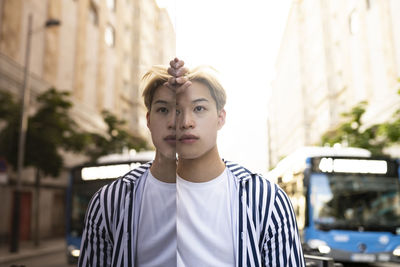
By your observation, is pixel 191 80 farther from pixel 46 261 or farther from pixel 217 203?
pixel 46 261

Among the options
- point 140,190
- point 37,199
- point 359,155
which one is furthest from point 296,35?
point 37,199

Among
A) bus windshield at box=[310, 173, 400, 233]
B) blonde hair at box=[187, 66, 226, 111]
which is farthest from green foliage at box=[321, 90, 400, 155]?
blonde hair at box=[187, 66, 226, 111]

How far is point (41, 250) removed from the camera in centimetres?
83

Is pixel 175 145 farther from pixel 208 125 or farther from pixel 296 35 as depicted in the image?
pixel 296 35

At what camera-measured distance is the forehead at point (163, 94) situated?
34.8 inches

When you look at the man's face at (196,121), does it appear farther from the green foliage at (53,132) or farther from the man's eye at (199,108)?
the green foliage at (53,132)

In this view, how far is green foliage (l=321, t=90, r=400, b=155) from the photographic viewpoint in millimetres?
1043

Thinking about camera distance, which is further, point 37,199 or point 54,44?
point 54,44

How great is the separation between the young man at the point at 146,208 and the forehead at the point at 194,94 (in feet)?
0.06

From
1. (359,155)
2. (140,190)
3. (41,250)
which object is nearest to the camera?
(41,250)

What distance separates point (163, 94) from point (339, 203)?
0.69 meters

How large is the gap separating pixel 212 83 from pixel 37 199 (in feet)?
1.68

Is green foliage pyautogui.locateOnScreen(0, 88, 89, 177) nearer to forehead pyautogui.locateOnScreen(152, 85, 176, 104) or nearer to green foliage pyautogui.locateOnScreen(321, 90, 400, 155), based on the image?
forehead pyautogui.locateOnScreen(152, 85, 176, 104)

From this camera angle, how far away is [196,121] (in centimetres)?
89
